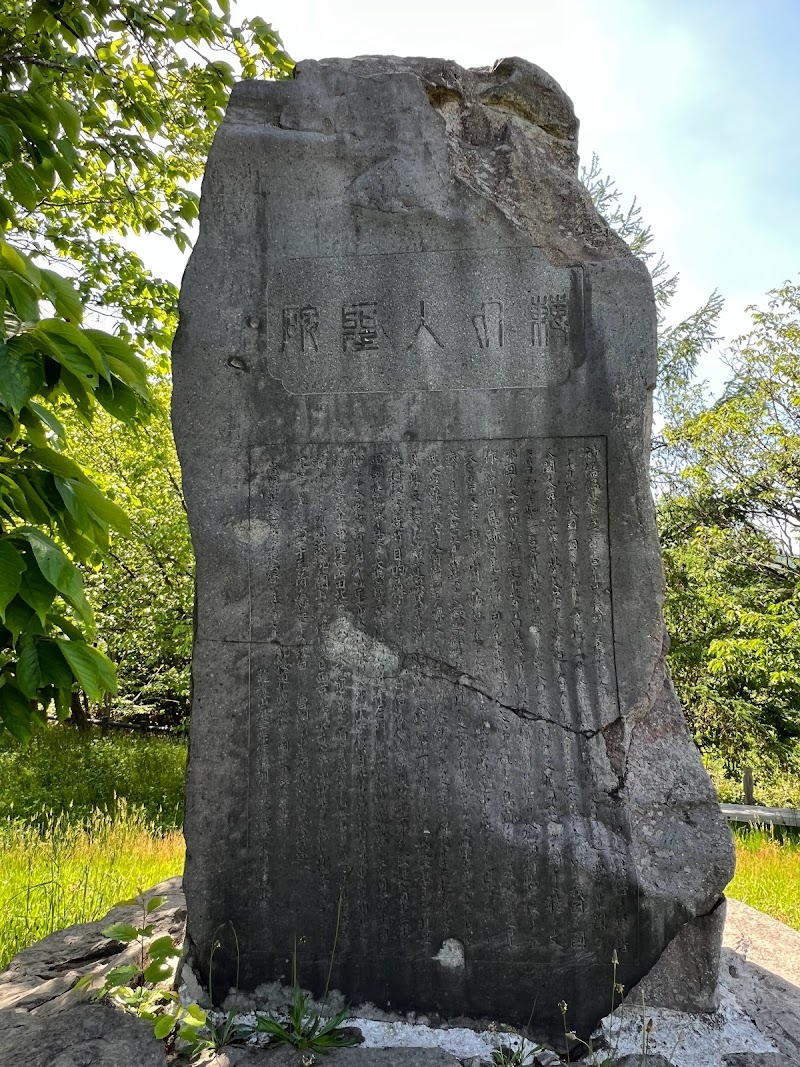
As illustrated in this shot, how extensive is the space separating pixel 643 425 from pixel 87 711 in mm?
11437

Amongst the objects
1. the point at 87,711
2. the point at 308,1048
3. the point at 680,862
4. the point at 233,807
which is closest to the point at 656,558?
the point at 680,862

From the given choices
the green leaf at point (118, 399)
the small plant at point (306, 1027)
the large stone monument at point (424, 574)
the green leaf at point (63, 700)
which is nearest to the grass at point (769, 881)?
the large stone monument at point (424, 574)

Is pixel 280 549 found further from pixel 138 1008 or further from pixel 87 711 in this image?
pixel 87 711

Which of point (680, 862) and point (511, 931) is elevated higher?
point (680, 862)

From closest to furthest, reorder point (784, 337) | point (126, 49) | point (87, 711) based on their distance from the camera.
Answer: point (126, 49)
point (784, 337)
point (87, 711)

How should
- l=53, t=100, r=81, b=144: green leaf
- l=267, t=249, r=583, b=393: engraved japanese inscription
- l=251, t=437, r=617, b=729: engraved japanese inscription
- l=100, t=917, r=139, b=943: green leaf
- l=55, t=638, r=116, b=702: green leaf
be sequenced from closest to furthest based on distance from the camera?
l=55, t=638, r=116, b=702: green leaf < l=100, t=917, r=139, b=943: green leaf < l=251, t=437, r=617, b=729: engraved japanese inscription < l=267, t=249, r=583, b=393: engraved japanese inscription < l=53, t=100, r=81, b=144: green leaf

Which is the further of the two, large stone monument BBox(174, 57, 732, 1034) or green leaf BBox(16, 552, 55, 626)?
large stone monument BBox(174, 57, 732, 1034)

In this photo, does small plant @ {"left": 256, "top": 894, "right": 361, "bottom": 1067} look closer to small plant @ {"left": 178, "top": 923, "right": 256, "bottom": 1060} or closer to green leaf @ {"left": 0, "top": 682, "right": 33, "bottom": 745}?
small plant @ {"left": 178, "top": 923, "right": 256, "bottom": 1060}

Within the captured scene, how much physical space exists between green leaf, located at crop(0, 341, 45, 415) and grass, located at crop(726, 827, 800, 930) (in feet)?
12.4

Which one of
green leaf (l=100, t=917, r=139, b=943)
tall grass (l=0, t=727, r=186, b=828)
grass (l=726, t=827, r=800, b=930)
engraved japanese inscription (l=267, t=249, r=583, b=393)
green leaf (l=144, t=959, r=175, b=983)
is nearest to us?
green leaf (l=144, t=959, r=175, b=983)

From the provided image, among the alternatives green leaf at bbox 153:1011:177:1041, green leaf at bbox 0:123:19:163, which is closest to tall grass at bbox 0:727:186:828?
green leaf at bbox 153:1011:177:1041

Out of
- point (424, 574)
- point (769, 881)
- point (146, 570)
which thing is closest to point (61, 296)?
point (424, 574)

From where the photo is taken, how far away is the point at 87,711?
472 inches

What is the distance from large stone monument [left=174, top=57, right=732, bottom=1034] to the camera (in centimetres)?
238
